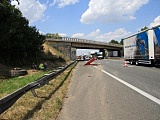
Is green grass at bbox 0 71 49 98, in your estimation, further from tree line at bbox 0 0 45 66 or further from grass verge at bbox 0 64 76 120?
tree line at bbox 0 0 45 66

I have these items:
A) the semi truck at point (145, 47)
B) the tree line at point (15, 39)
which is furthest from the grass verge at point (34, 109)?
the tree line at point (15, 39)

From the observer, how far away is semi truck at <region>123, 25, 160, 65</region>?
26.4m

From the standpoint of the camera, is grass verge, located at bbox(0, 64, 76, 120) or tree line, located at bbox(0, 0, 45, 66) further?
tree line, located at bbox(0, 0, 45, 66)

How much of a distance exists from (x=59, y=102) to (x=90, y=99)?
1193mm

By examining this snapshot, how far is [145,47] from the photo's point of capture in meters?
29.1

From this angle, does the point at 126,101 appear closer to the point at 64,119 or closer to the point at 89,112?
the point at 89,112

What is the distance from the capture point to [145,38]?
2892 centimetres

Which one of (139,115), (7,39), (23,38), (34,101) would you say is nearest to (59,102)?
(34,101)

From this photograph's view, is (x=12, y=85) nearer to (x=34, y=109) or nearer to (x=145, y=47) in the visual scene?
(x=34, y=109)

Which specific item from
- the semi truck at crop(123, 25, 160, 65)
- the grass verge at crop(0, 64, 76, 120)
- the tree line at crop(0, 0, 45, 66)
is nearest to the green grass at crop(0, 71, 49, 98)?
the grass verge at crop(0, 64, 76, 120)

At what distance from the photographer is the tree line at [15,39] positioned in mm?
32638

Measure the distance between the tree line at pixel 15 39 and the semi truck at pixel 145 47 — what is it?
47.0 feet

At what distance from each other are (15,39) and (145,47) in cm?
1687

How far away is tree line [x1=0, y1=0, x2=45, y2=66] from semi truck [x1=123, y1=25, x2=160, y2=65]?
564 inches
